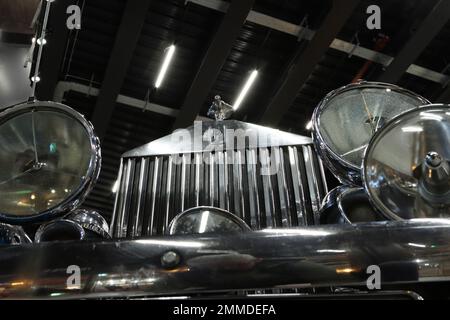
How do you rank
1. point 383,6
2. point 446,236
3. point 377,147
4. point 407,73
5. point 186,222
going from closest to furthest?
point 446,236 → point 377,147 → point 186,222 → point 383,6 → point 407,73

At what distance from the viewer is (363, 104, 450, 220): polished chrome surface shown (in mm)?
1011

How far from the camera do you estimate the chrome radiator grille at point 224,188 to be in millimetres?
1858

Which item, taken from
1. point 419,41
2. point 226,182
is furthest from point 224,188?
point 419,41

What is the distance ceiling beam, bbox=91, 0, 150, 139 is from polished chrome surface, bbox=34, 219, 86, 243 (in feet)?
13.3

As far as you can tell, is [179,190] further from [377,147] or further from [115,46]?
[115,46]

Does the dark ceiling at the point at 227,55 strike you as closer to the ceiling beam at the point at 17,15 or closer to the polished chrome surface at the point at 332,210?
the ceiling beam at the point at 17,15

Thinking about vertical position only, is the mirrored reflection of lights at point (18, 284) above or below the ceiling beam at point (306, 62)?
below

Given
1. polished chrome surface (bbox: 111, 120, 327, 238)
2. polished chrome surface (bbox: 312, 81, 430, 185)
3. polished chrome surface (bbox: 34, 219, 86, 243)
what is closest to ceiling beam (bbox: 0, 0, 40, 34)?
polished chrome surface (bbox: 111, 120, 327, 238)

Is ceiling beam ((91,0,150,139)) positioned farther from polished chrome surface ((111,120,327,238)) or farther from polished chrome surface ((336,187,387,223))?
polished chrome surface ((336,187,387,223))

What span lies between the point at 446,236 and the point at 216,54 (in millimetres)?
4835

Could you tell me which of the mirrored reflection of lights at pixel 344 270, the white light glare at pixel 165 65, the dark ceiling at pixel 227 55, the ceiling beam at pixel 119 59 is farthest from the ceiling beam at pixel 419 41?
the mirrored reflection of lights at pixel 344 270

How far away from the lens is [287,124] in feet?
22.7

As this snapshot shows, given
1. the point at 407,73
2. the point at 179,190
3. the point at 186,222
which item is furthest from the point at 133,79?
the point at 186,222

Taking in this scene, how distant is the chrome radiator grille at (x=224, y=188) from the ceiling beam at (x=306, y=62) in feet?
11.0
